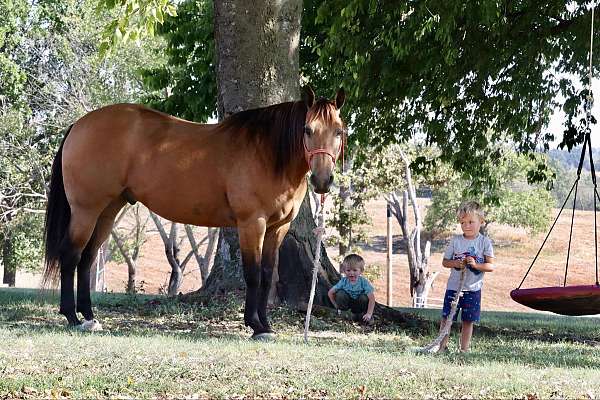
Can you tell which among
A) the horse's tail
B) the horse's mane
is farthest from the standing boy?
the horse's tail

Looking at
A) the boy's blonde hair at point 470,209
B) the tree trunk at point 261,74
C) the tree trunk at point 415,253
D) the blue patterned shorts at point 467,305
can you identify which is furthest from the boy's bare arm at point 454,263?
the tree trunk at point 415,253

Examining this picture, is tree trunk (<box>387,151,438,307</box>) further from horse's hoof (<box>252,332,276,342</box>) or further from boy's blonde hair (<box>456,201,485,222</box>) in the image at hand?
boy's blonde hair (<box>456,201,485,222</box>)

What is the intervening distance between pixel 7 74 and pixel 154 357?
28878 mm

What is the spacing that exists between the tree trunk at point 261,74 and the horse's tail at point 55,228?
2.35m

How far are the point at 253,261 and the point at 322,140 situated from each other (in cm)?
138

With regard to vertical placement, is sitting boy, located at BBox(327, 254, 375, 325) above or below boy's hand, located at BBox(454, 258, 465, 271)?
below

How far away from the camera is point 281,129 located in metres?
8.83

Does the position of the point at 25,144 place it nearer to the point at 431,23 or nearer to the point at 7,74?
the point at 7,74

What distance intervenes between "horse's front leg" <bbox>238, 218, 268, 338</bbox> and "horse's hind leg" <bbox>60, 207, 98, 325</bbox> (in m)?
1.65

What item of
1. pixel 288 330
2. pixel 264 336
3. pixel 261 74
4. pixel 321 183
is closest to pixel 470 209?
pixel 321 183

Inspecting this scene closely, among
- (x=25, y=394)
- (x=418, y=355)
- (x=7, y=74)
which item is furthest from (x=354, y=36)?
(x=7, y=74)

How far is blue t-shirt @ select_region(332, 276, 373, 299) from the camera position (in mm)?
10906

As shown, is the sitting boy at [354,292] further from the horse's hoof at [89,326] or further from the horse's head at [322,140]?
the horse's hoof at [89,326]

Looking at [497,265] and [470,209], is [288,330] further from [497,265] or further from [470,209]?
[497,265]
